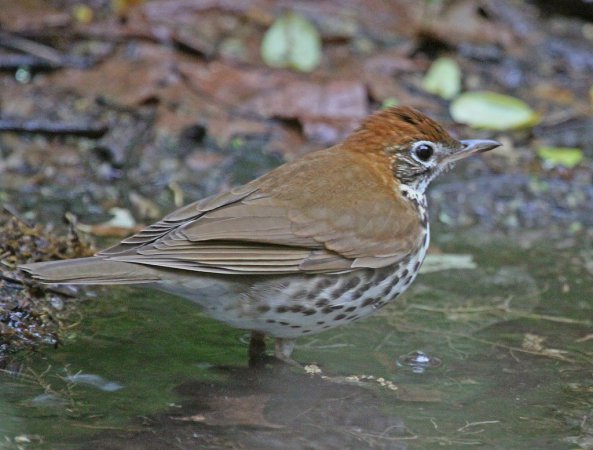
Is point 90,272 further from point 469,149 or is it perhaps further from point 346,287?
point 469,149

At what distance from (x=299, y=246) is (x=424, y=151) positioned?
96 centimetres

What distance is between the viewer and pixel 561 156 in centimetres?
875

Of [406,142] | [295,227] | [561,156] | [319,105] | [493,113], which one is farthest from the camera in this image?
[493,113]

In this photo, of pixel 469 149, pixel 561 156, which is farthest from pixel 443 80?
pixel 469 149

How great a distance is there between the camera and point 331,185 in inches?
221

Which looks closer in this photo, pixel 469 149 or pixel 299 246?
pixel 299 246

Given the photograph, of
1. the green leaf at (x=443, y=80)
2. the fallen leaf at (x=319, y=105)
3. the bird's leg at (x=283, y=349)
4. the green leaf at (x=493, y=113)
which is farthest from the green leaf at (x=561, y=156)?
the bird's leg at (x=283, y=349)

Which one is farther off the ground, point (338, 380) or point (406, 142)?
point (406, 142)

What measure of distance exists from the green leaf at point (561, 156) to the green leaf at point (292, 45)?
212cm

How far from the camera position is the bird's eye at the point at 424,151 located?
5871mm

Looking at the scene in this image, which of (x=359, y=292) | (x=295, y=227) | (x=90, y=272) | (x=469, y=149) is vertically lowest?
(x=359, y=292)

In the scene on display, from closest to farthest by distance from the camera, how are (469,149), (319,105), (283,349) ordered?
(283,349)
(469,149)
(319,105)

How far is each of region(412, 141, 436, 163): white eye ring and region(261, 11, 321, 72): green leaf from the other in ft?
12.2

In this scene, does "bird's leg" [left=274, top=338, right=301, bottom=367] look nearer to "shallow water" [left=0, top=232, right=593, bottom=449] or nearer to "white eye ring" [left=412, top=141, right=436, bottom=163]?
"shallow water" [left=0, top=232, right=593, bottom=449]
